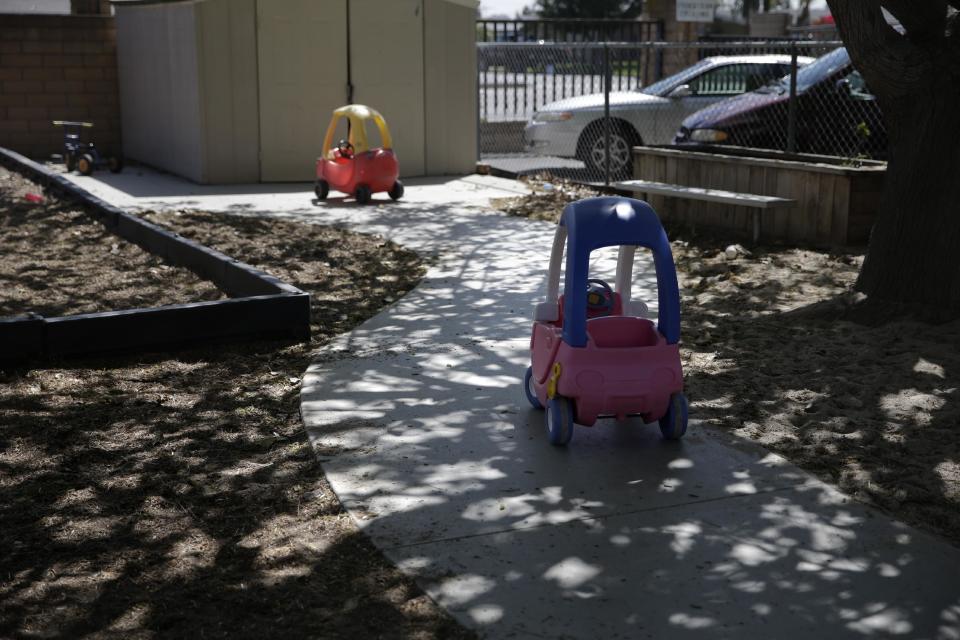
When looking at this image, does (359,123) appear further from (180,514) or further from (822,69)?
(180,514)

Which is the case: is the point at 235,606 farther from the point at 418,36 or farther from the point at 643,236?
the point at 418,36

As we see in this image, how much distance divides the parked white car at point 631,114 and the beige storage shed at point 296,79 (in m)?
1.65

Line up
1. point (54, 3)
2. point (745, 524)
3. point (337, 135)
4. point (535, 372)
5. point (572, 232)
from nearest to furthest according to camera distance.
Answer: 1. point (745, 524)
2. point (572, 232)
3. point (535, 372)
4. point (337, 135)
5. point (54, 3)

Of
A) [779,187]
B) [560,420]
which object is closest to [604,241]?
[560,420]

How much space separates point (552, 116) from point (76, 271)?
8.14 m

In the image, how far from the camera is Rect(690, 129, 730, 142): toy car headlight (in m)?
13.6

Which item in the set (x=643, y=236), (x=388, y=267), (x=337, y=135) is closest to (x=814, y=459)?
(x=643, y=236)

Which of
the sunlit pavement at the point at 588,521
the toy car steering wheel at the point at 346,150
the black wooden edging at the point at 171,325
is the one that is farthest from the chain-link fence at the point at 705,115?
the sunlit pavement at the point at 588,521

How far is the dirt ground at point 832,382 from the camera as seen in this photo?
5.17 metres

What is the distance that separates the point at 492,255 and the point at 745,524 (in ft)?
20.5

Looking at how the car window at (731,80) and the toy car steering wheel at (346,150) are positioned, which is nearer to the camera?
the toy car steering wheel at (346,150)

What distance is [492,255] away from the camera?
1066 cm

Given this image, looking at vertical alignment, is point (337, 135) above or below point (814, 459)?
above

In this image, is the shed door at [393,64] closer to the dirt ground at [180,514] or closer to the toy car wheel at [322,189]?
the toy car wheel at [322,189]
